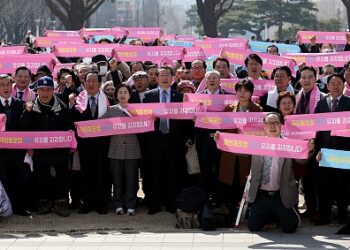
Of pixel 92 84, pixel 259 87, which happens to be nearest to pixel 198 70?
pixel 259 87

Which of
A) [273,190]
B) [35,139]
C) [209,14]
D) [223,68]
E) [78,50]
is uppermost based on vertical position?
[209,14]

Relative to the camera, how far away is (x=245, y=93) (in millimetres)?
10836

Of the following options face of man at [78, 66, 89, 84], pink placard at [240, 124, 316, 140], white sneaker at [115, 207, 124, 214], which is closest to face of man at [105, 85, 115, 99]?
face of man at [78, 66, 89, 84]

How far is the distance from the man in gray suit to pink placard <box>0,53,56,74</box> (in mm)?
4996

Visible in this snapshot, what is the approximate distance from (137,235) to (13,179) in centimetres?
218

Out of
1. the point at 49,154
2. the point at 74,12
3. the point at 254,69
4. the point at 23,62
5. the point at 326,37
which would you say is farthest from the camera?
the point at 74,12

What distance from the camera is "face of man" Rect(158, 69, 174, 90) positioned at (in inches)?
448

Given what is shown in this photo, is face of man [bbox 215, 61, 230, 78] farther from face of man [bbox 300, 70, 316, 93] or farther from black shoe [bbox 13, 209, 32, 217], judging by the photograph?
black shoe [bbox 13, 209, 32, 217]

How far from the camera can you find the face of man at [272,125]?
33.4 feet

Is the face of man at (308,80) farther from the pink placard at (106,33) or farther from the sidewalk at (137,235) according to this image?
the pink placard at (106,33)

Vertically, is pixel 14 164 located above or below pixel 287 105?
below

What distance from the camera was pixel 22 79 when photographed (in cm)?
1198

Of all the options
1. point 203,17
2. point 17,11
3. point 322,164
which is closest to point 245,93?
point 322,164

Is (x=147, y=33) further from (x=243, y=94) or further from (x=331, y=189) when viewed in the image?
(x=331, y=189)
